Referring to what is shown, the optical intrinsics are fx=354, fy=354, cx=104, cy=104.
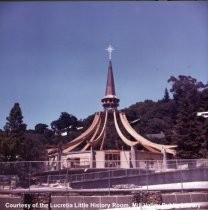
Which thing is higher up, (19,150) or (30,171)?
(19,150)

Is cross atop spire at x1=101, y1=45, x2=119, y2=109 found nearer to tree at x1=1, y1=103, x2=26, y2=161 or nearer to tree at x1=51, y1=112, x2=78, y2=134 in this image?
tree at x1=1, y1=103, x2=26, y2=161

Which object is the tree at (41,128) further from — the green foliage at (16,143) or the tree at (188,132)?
the tree at (188,132)

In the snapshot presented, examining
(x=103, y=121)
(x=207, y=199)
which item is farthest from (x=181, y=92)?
(x=207, y=199)

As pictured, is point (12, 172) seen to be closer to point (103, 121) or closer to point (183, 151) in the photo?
point (183, 151)

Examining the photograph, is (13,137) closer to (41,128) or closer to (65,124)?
(41,128)

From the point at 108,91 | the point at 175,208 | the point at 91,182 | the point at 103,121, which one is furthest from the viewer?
the point at 108,91

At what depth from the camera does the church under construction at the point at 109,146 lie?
79.2 feet

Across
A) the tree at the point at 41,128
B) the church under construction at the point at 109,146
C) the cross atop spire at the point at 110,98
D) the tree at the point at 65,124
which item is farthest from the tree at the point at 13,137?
the tree at the point at 65,124

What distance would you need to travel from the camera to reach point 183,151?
2342 centimetres

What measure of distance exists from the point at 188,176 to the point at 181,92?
22.7 metres

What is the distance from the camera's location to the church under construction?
2414 cm

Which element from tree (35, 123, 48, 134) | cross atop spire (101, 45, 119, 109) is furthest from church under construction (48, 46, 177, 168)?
tree (35, 123, 48, 134)

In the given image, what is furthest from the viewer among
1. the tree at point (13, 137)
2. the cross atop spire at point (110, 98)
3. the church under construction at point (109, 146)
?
the cross atop spire at point (110, 98)

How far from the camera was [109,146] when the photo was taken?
2778cm
